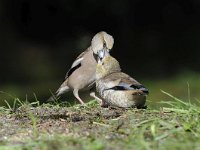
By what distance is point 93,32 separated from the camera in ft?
63.3

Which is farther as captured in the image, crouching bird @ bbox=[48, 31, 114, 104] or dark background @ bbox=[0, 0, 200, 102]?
dark background @ bbox=[0, 0, 200, 102]

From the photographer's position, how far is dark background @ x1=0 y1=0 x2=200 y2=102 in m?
17.7

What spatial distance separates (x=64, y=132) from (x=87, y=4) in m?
14.4

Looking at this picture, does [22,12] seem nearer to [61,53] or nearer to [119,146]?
[61,53]

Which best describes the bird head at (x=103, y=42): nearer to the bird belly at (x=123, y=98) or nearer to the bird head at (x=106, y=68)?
the bird head at (x=106, y=68)

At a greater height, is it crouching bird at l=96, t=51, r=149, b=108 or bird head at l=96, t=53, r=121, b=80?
bird head at l=96, t=53, r=121, b=80

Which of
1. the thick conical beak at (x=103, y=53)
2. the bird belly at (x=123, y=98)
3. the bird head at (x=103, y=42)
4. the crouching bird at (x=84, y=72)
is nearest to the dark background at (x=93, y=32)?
the crouching bird at (x=84, y=72)

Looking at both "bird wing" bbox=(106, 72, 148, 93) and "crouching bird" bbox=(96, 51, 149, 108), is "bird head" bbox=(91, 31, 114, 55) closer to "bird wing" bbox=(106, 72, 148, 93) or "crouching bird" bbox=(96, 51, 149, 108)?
"crouching bird" bbox=(96, 51, 149, 108)

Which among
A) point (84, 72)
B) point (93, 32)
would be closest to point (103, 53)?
point (84, 72)

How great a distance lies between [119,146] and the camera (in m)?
4.49

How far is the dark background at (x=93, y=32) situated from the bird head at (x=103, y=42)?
31.3 feet

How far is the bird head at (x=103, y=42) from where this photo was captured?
277 inches

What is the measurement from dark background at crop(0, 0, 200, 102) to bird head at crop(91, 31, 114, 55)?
31.3 feet

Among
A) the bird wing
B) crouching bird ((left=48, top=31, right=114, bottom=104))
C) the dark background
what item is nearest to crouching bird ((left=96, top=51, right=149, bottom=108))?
the bird wing
